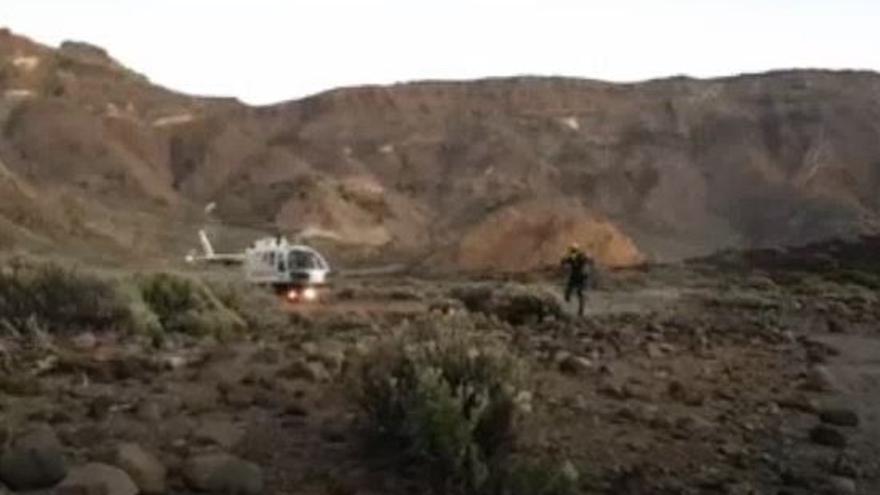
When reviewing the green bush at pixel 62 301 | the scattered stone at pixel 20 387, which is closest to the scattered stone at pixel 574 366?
the green bush at pixel 62 301

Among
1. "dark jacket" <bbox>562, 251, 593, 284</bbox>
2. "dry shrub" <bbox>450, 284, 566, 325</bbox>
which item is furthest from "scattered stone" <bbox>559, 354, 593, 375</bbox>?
"dark jacket" <bbox>562, 251, 593, 284</bbox>

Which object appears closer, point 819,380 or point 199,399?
point 199,399

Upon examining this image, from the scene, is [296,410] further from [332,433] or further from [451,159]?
[451,159]

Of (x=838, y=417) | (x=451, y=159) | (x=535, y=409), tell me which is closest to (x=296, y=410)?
(x=535, y=409)

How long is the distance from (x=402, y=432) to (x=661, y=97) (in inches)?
4837

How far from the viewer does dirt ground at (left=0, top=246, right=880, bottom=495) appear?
318 inches

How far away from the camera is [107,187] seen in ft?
309

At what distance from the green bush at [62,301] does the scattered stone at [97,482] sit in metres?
7.11

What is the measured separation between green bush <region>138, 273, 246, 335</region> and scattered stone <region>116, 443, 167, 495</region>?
748cm

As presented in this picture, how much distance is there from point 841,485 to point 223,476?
374 centimetres

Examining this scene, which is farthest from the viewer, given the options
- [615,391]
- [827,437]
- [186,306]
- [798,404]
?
[186,306]

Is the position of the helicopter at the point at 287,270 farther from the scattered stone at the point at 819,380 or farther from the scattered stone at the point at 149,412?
the scattered stone at the point at 149,412

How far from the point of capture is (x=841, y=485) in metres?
8.88

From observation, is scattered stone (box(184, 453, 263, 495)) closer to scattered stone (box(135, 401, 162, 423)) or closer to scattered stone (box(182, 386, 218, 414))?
scattered stone (box(135, 401, 162, 423))
